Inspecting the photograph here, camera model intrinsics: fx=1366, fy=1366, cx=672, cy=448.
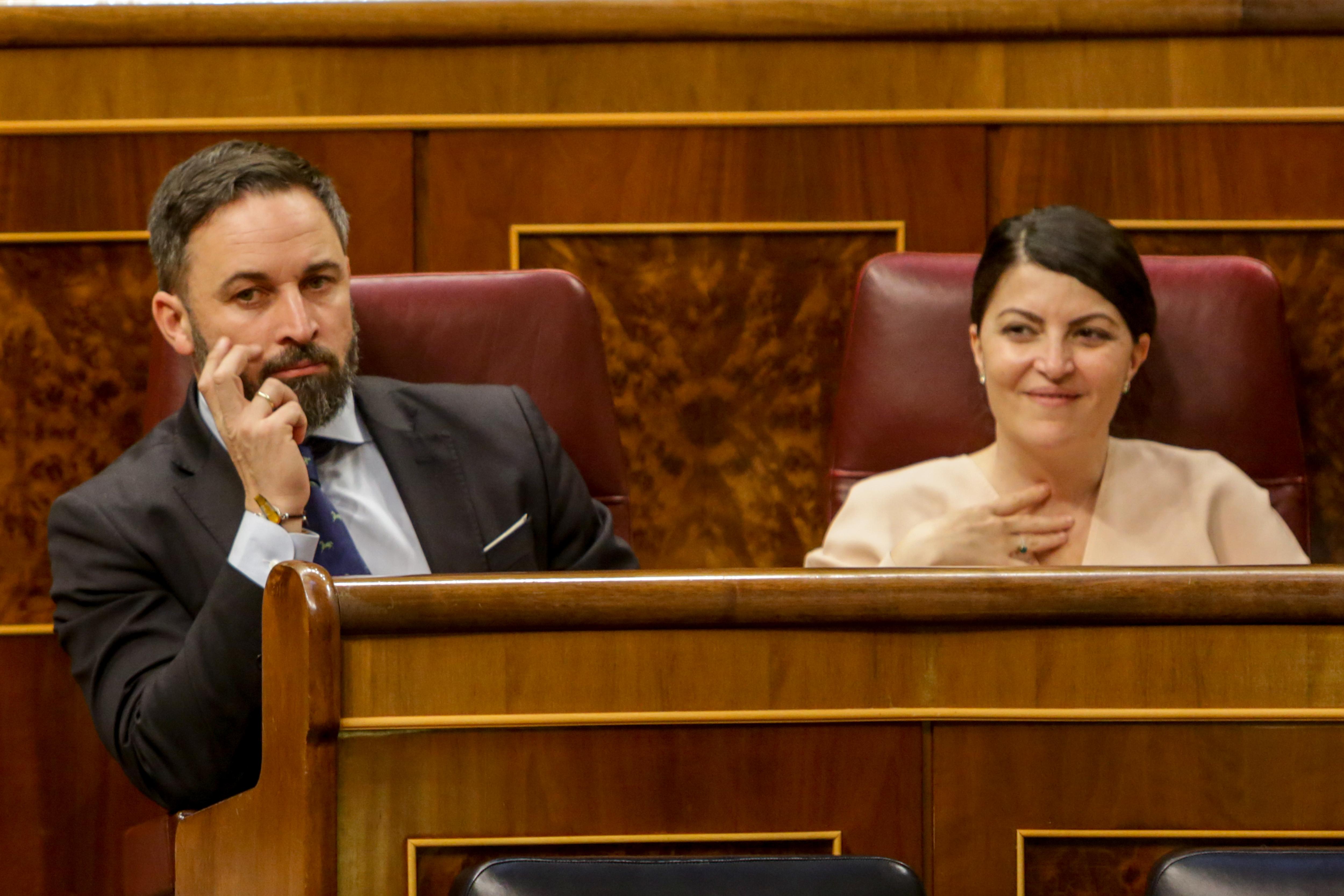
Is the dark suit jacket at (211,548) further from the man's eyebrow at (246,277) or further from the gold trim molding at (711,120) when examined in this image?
the gold trim molding at (711,120)

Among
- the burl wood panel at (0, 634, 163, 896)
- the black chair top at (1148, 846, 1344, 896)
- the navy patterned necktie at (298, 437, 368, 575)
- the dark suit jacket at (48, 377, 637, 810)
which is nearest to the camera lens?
the black chair top at (1148, 846, 1344, 896)

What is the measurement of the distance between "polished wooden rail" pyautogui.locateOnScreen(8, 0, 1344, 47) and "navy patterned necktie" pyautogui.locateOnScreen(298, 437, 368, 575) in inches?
17.9

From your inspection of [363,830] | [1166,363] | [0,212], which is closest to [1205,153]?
[1166,363]

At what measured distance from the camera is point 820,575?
0.61m

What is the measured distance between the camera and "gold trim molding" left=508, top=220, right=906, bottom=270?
1.18 m

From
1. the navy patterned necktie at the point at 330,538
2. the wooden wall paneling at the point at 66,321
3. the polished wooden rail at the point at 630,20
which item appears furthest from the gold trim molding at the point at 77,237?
the navy patterned necktie at the point at 330,538

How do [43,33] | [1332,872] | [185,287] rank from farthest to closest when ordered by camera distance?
1. [43,33]
2. [185,287]
3. [1332,872]

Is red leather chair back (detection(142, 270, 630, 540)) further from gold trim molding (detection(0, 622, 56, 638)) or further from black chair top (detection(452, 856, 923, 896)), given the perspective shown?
black chair top (detection(452, 856, 923, 896))

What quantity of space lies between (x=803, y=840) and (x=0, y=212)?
92 cm

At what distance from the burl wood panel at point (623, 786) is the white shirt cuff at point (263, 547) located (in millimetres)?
194

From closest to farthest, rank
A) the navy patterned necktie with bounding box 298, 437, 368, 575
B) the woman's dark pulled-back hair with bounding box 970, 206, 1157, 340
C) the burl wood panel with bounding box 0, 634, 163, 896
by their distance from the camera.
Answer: the navy patterned necktie with bounding box 298, 437, 368, 575 < the woman's dark pulled-back hair with bounding box 970, 206, 1157, 340 < the burl wood panel with bounding box 0, 634, 163, 896

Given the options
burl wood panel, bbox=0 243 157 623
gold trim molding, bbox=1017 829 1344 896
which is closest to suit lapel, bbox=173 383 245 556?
burl wood panel, bbox=0 243 157 623

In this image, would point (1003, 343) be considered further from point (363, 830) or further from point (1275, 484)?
point (363, 830)

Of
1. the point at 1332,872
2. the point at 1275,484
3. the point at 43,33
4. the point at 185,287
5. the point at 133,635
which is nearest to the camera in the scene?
the point at 1332,872
